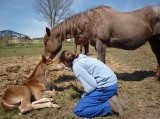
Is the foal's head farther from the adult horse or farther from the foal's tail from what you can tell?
the foal's tail

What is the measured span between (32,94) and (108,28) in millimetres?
3156

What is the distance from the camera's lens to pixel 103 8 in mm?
5473

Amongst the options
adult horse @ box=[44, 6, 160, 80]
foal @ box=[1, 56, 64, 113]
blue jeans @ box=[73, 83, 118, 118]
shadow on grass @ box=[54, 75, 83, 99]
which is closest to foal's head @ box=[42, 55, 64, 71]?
foal @ box=[1, 56, 64, 113]

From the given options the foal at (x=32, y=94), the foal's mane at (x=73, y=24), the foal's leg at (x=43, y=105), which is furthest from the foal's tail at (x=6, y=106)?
the foal's mane at (x=73, y=24)

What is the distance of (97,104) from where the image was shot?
134 inches

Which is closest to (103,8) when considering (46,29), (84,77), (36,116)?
(46,29)

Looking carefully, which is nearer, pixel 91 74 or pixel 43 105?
pixel 91 74

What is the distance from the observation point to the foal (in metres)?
3.69

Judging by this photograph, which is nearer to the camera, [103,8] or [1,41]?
[103,8]

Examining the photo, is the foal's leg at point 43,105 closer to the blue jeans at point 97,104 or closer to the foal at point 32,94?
the foal at point 32,94

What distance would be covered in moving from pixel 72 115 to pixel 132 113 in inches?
53.3

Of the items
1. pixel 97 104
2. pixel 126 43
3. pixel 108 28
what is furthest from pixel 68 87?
pixel 126 43

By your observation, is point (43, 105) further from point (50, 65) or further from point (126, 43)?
point (126, 43)

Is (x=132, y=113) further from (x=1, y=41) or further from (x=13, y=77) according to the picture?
(x=1, y=41)
